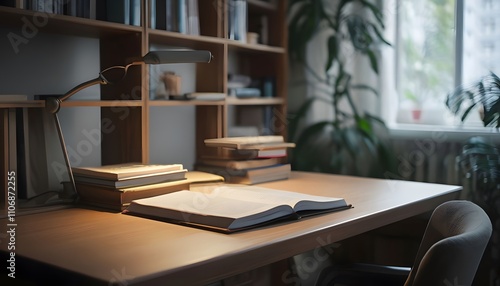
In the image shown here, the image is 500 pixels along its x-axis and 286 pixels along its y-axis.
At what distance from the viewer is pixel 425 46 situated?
3.14 metres

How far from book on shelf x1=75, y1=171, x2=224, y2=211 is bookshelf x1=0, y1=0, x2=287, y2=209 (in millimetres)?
232

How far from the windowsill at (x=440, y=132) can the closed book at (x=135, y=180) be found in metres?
1.42

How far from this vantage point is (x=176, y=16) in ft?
7.22

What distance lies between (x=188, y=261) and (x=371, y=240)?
1.37 metres

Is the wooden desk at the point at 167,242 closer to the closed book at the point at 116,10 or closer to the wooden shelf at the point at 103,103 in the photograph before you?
the wooden shelf at the point at 103,103

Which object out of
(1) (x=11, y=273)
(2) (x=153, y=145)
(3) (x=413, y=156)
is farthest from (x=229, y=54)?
(1) (x=11, y=273)

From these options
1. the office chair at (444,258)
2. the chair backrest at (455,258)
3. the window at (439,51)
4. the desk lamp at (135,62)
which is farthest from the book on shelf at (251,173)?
the window at (439,51)

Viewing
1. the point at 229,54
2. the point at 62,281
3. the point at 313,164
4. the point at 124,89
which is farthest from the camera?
the point at 313,164

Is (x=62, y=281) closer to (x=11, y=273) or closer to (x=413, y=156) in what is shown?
(x=11, y=273)

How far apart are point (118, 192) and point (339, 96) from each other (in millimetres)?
1530

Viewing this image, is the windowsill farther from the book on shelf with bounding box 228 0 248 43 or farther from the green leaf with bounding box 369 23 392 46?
the book on shelf with bounding box 228 0 248 43

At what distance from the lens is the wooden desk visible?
1154 millimetres

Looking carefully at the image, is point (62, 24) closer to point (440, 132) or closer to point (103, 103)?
point (103, 103)

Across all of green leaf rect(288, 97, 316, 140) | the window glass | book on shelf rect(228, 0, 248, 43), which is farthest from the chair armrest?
the window glass
